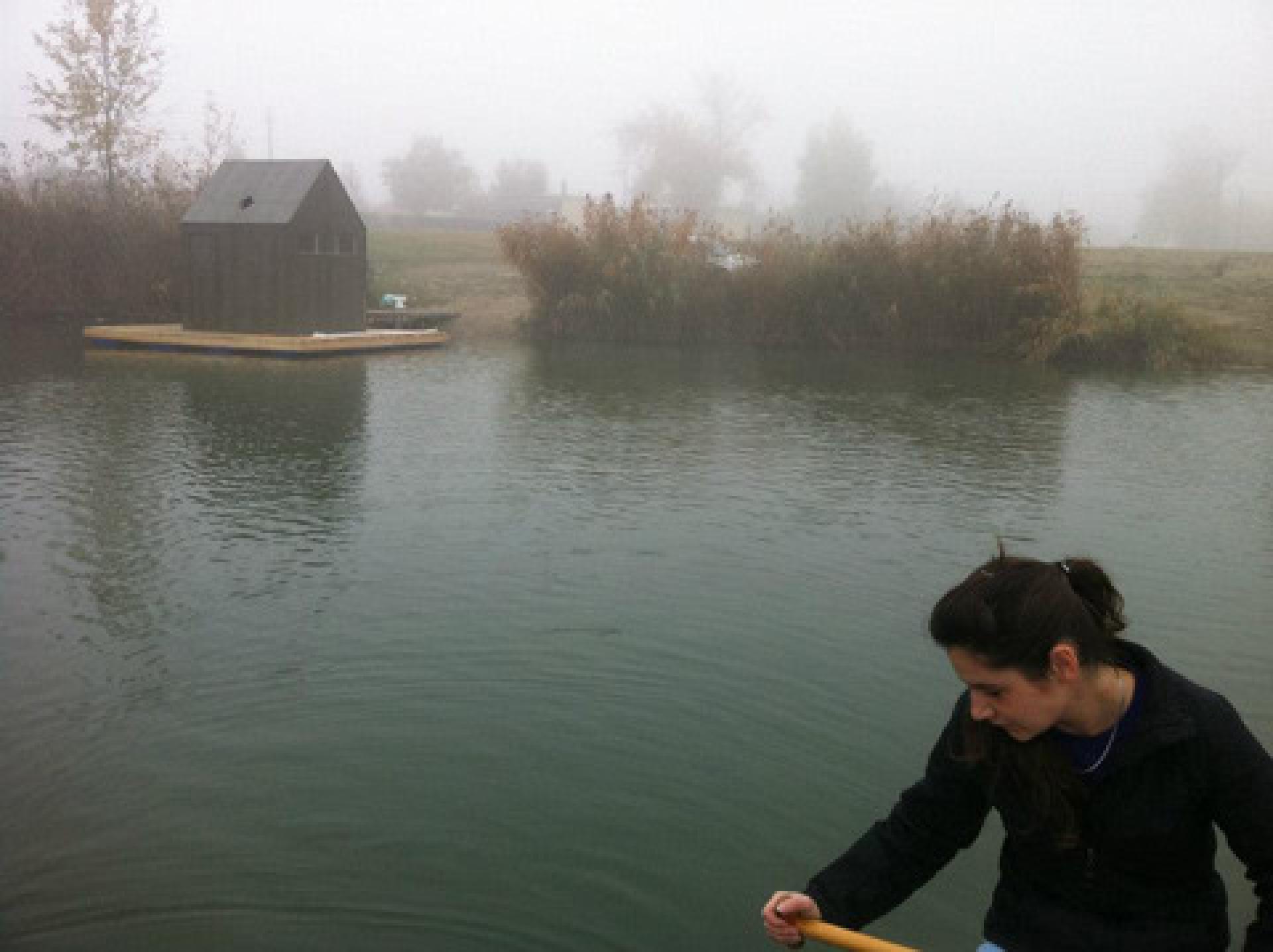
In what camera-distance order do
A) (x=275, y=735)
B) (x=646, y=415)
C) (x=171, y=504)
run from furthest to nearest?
(x=646, y=415) → (x=171, y=504) → (x=275, y=735)

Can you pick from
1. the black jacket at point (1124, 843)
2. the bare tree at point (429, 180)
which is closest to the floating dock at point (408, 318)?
the black jacket at point (1124, 843)

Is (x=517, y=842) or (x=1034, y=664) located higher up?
(x=1034, y=664)

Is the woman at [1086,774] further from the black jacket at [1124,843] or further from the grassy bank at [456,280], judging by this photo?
the grassy bank at [456,280]

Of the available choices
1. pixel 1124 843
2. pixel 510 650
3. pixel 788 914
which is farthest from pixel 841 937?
pixel 510 650

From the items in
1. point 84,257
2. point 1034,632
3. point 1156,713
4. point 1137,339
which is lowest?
point 1137,339

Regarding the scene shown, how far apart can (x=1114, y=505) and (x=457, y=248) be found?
2760 cm

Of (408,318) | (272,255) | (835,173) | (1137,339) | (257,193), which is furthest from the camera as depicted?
(835,173)

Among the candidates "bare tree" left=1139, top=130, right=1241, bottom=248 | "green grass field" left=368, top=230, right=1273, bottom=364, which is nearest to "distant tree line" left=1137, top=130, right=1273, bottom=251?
"bare tree" left=1139, top=130, right=1241, bottom=248

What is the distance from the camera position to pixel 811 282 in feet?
66.0

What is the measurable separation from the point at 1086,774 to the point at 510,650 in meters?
3.44

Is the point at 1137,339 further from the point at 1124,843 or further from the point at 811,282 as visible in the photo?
the point at 1124,843

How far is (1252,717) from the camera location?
461cm

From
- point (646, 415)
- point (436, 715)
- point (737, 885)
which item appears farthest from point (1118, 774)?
point (646, 415)

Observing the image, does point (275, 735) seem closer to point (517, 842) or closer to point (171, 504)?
point (517, 842)
